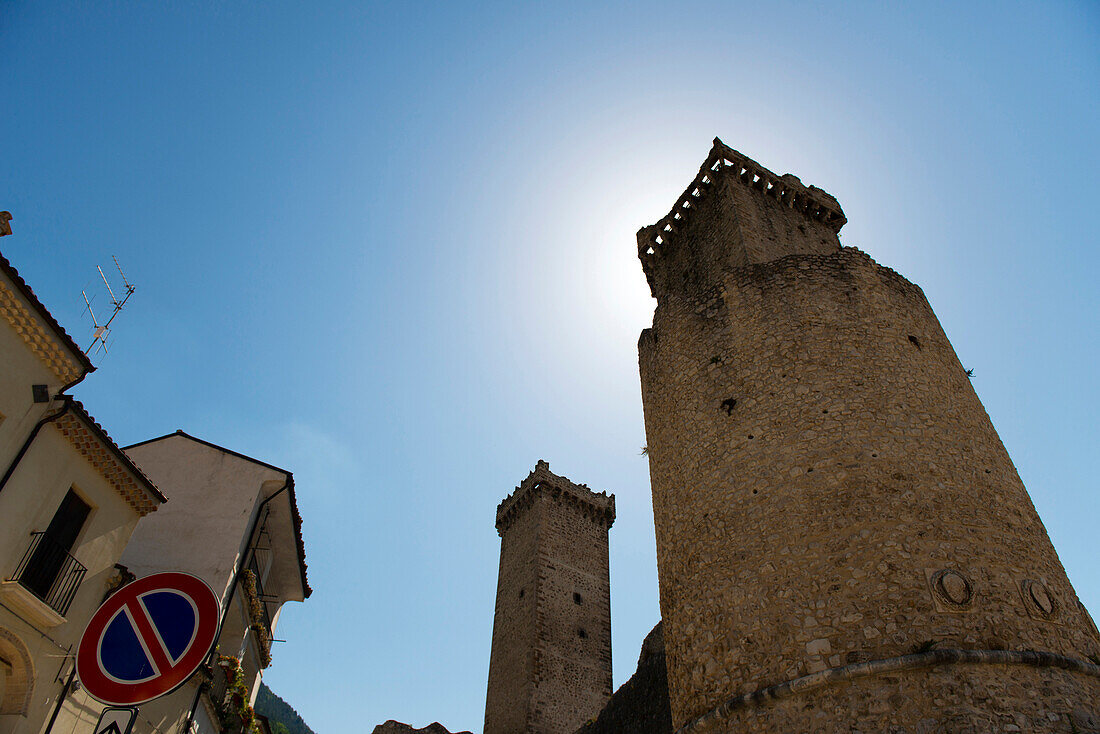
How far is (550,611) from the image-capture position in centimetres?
2553

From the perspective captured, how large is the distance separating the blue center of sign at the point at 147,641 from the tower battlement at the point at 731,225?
946 cm

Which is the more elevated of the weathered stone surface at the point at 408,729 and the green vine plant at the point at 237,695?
the weathered stone surface at the point at 408,729

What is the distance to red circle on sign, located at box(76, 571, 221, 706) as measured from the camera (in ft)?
13.1

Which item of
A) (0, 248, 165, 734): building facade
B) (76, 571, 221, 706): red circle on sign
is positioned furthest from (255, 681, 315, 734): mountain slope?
(76, 571, 221, 706): red circle on sign

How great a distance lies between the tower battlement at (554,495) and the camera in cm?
2988

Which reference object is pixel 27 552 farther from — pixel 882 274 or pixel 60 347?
pixel 882 274

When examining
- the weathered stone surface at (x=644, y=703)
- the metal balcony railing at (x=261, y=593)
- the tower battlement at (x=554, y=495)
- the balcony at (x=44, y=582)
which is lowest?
the balcony at (x=44, y=582)

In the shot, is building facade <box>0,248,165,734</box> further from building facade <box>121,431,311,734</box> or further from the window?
building facade <box>121,431,311,734</box>

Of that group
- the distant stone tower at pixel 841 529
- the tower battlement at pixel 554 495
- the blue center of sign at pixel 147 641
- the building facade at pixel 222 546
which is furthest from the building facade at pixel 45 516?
the tower battlement at pixel 554 495

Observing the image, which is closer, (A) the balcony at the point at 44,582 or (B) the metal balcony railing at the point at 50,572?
(A) the balcony at the point at 44,582

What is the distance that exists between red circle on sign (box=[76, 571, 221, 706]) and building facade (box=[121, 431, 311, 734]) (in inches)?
262

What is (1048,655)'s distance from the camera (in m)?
5.96

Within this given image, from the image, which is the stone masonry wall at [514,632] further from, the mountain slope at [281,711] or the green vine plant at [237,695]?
the mountain slope at [281,711]

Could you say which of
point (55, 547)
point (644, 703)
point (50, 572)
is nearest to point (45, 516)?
point (55, 547)
